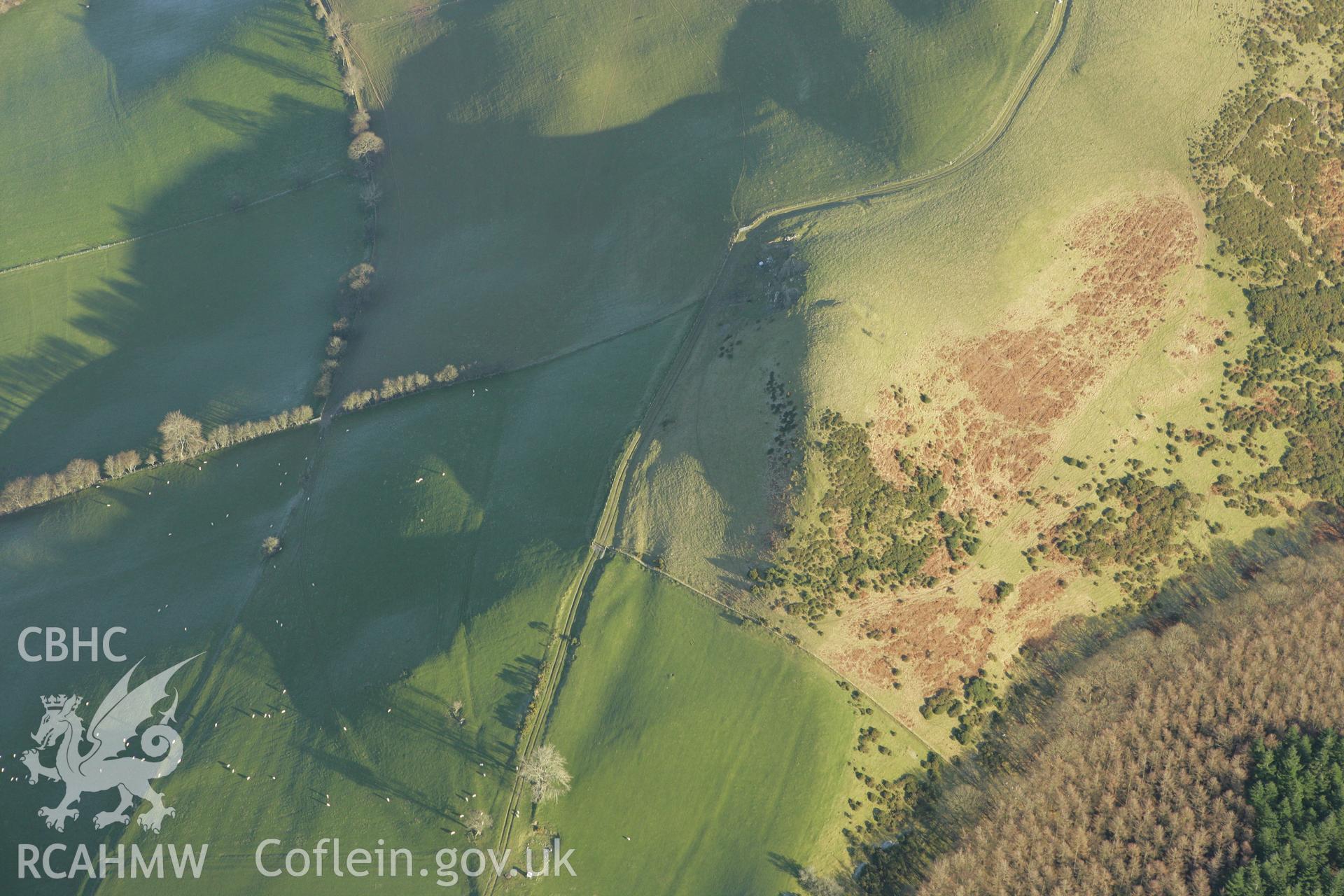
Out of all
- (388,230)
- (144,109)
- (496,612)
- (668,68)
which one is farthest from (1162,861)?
(144,109)

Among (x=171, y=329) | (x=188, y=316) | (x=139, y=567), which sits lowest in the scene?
(x=139, y=567)

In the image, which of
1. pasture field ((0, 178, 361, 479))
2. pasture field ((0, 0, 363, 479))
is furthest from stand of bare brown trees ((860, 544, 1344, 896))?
pasture field ((0, 0, 363, 479))

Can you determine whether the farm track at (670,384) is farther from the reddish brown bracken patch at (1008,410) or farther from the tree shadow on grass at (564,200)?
the reddish brown bracken patch at (1008,410)

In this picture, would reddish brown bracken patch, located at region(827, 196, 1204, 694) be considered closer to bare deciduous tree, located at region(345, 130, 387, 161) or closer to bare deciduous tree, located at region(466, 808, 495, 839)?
bare deciduous tree, located at region(466, 808, 495, 839)

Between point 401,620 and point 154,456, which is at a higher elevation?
point 154,456

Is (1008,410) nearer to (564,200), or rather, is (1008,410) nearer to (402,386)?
(564,200)

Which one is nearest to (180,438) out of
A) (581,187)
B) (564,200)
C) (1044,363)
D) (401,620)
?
(401,620)

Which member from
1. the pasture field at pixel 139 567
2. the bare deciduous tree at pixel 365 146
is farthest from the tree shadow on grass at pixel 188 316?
the pasture field at pixel 139 567
